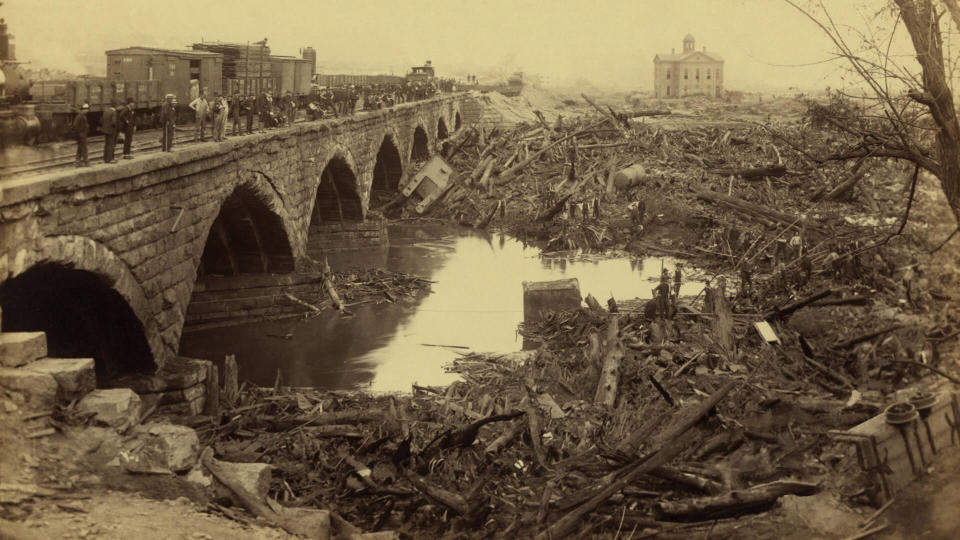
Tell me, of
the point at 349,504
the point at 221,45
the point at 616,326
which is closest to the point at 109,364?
the point at 349,504

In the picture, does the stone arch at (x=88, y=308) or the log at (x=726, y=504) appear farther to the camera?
the stone arch at (x=88, y=308)

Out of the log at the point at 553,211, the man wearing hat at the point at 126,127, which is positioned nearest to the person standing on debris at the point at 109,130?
the man wearing hat at the point at 126,127

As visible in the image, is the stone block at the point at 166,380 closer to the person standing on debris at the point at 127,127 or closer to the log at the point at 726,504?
the person standing on debris at the point at 127,127

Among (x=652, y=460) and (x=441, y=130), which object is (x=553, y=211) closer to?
(x=441, y=130)

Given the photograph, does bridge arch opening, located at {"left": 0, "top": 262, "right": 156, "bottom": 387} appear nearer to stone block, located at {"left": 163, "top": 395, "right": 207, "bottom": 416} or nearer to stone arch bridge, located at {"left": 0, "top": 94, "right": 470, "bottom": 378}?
stone arch bridge, located at {"left": 0, "top": 94, "right": 470, "bottom": 378}

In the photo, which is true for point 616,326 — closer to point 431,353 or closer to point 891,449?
point 431,353

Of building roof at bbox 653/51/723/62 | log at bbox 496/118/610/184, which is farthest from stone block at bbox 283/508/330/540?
building roof at bbox 653/51/723/62

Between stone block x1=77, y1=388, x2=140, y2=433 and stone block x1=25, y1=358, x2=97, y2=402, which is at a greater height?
stone block x1=25, y1=358, x2=97, y2=402
